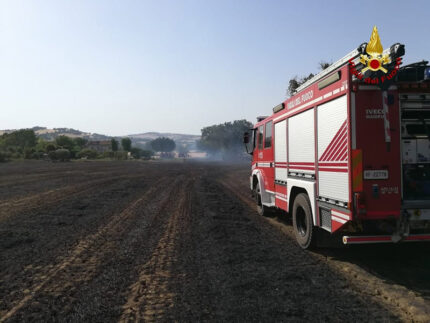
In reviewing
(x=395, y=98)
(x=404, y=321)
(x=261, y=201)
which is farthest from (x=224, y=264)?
(x=261, y=201)

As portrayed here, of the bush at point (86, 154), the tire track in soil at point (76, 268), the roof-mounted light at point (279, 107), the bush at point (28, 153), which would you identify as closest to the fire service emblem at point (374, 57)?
the roof-mounted light at point (279, 107)

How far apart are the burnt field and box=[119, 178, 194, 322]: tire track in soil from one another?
14 millimetres

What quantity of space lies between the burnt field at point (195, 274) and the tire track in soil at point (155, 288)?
14 millimetres

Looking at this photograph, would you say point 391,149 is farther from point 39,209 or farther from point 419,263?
point 39,209

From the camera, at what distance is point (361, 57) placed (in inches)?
195

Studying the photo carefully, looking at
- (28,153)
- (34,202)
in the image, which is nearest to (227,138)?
(28,153)

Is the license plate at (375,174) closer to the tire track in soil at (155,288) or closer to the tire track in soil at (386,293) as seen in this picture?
the tire track in soil at (386,293)

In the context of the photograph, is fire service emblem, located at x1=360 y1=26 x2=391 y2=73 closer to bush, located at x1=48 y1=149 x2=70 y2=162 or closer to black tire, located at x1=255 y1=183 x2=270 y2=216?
black tire, located at x1=255 y1=183 x2=270 y2=216

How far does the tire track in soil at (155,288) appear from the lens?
12.8ft

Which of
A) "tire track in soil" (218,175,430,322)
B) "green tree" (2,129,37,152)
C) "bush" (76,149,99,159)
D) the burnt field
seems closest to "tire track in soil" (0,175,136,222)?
the burnt field

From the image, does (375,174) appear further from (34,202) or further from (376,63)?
(34,202)

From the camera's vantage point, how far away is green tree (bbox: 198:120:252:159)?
133m

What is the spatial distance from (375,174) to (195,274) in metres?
3.09

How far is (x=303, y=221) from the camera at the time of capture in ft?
23.0
